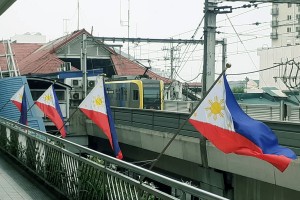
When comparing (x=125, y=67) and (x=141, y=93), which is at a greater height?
(x=125, y=67)

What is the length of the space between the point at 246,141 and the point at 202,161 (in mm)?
9337

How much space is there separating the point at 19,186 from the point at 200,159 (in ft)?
25.0

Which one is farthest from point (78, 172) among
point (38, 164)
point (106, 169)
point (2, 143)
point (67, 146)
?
point (2, 143)

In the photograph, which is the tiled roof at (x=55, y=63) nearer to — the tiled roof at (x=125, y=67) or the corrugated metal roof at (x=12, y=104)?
the tiled roof at (x=125, y=67)

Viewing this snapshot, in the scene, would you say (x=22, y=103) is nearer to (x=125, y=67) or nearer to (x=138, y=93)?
(x=138, y=93)

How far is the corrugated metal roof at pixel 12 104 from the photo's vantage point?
19.7 meters

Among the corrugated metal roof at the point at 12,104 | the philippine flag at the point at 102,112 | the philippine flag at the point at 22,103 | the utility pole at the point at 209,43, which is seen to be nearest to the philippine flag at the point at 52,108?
the philippine flag at the point at 22,103

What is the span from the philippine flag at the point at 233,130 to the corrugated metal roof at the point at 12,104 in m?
14.6

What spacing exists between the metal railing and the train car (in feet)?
55.2

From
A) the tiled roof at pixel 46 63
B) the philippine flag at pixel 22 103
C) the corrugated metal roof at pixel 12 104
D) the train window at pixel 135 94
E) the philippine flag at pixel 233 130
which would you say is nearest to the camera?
the philippine flag at pixel 233 130

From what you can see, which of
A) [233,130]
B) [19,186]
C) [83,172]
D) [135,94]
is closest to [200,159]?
[19,186]

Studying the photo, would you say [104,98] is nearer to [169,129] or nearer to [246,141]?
[246,141]

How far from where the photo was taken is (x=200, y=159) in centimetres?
1488

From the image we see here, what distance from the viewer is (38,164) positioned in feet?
30.3
